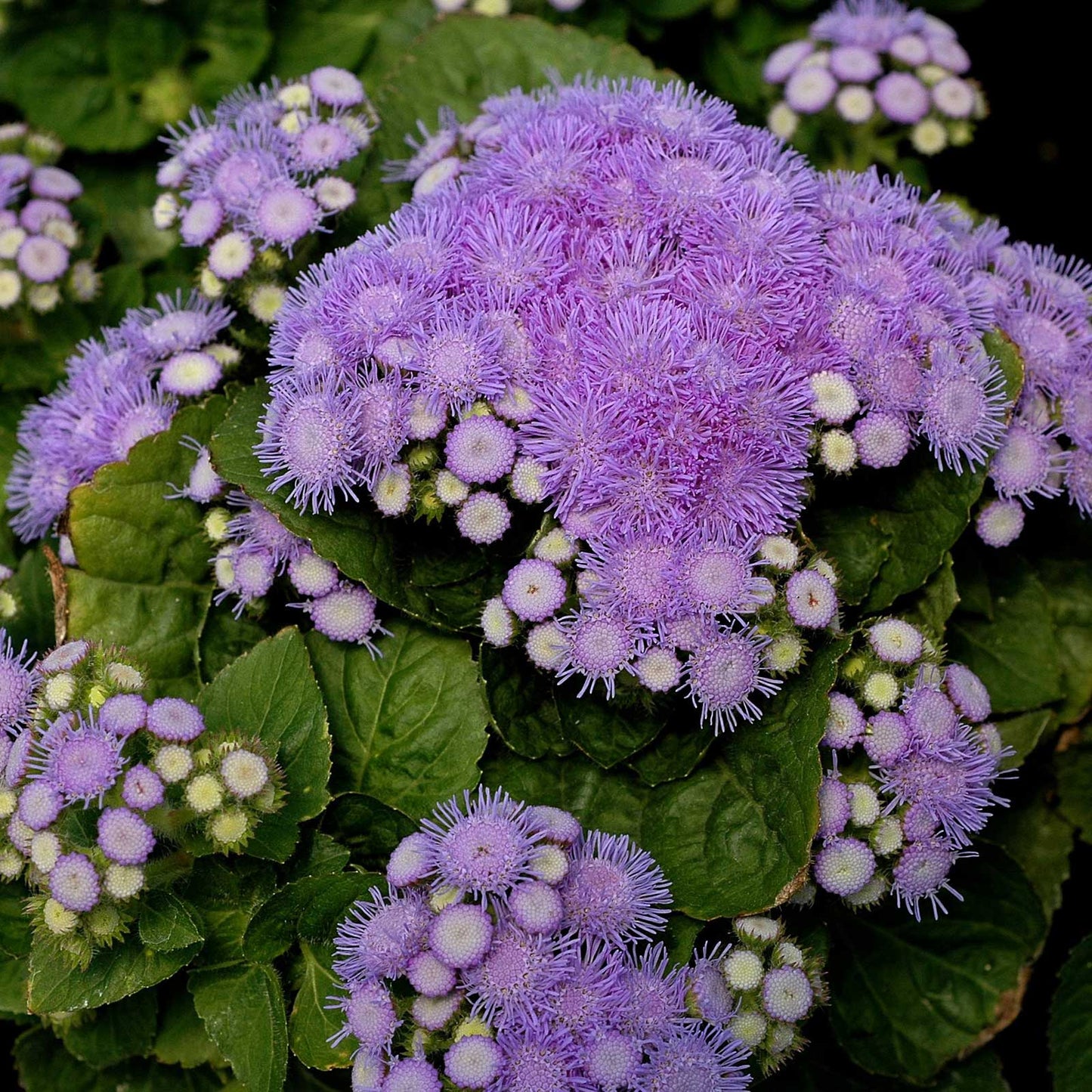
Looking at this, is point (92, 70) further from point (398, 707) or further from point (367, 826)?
point (367, 826)

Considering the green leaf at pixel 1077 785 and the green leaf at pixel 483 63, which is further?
the green leaf at pixel 483 63

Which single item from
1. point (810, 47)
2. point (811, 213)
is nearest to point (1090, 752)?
point (811, 213)

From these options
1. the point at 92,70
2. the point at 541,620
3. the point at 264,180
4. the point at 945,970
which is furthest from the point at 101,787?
the point at 92,70

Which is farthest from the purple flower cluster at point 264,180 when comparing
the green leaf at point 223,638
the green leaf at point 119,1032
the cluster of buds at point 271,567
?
the green leaf at point 119,1032

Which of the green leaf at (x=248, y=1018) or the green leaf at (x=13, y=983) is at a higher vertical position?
the green leaf at (x=248, y=1018)

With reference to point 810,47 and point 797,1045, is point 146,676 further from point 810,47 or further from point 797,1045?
point 810,47

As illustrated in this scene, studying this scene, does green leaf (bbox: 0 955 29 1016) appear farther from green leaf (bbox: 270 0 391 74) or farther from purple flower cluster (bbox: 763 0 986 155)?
purple flower cluster (bbox: 763 0 986 155)

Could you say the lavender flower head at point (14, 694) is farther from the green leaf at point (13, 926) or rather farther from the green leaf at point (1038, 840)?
the green leaf at point (1038, 840)
